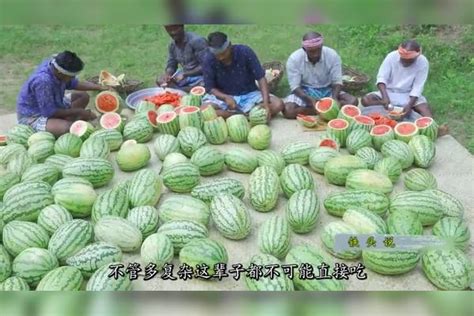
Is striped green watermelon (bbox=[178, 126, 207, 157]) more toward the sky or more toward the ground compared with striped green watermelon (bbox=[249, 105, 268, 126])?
more toward the sky

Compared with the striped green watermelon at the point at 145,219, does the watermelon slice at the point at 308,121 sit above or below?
below

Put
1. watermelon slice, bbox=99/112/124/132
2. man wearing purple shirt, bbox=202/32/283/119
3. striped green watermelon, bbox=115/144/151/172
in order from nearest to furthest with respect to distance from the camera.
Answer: striped green watermelon, bbox=115/144/151/172, watermelon slice, bbox=99/112/124/132, man wearing purple shirt, bbox=202/32/283/119

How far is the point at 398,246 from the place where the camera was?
111 inches

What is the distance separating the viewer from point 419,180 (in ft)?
13.3

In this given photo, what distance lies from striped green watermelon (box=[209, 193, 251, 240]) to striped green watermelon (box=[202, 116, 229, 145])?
4.66ft

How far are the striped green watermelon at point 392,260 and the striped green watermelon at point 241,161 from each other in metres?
1.46

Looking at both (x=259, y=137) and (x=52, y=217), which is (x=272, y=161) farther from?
(x=52, y=217)

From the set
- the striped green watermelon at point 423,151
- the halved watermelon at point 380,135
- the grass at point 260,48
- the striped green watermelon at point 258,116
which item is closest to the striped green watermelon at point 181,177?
the striped green watermelon at point 258,116

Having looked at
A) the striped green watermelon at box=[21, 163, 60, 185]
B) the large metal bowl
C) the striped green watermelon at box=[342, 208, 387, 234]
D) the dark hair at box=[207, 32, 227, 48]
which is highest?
the dark hair at box=[207, 32, 227, 48]

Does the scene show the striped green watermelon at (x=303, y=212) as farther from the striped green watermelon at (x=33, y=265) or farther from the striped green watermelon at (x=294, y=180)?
the striped green watermelon at (x=33, y=265)

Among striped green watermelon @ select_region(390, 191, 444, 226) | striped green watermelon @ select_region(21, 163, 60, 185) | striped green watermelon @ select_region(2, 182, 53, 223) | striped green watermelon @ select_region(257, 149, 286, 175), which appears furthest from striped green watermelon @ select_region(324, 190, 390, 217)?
striped green watermelon @ select_region(21, 163, 60, 185)

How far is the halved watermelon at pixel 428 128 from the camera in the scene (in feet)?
A: 16.0

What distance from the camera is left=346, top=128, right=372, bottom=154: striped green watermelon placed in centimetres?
469

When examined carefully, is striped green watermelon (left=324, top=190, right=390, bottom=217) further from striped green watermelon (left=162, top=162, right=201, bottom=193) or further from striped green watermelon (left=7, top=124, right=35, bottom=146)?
striped green watermelon (left=7, top=124, right=35, bottom=146)
